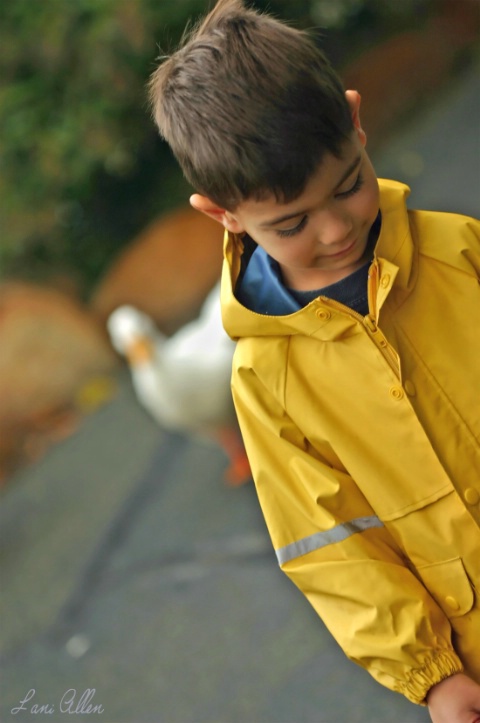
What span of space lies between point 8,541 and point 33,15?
3.45 meters

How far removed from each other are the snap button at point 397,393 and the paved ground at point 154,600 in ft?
4.70

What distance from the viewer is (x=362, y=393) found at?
5.65ft

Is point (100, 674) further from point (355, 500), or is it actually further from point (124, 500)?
point (355, 500)

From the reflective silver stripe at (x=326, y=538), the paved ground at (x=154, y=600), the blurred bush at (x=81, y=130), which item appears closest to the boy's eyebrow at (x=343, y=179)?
the reflective silver stripe at (x=326, y=538)

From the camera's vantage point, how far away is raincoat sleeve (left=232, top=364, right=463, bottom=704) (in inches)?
67.0

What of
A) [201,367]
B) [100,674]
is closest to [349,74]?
[201,367]

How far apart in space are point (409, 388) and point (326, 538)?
1.03ft

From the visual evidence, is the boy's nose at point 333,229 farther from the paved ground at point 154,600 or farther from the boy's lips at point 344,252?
the paved ground at point 154,600

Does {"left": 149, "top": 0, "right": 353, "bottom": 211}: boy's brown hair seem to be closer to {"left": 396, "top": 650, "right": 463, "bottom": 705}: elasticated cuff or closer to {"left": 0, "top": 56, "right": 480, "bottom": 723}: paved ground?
{"left": 396, "top": 650, "right": 463, "bottom": 705}: elasticated cuff

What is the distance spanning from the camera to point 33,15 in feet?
20.4

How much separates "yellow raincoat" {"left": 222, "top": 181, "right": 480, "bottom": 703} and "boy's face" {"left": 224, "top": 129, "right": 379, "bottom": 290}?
7cm

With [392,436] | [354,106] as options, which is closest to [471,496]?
[392,436]

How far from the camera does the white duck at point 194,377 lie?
4012mm

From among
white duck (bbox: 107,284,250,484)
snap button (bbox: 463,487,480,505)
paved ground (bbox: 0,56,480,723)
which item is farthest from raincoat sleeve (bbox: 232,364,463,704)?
white duck (bbox: 107,284,250,484)
